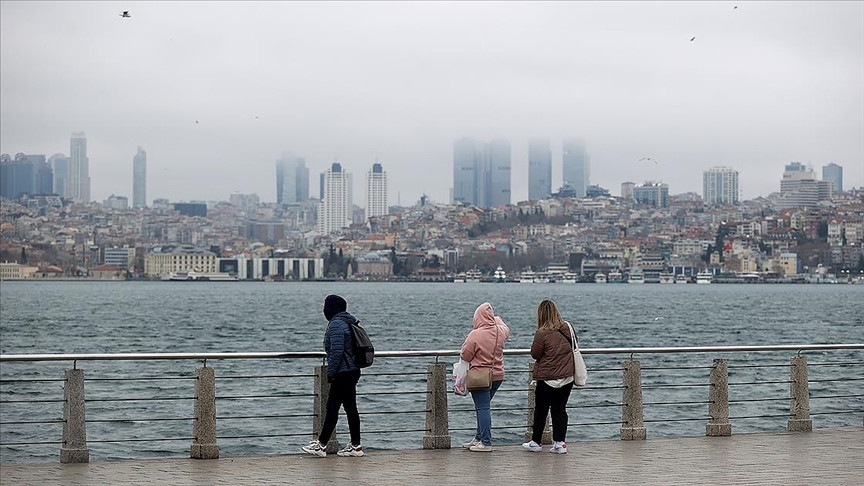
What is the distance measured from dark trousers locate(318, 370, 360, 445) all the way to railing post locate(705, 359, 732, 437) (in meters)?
4.07

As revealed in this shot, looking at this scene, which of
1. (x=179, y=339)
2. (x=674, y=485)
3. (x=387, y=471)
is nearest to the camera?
(x=674, y=485)

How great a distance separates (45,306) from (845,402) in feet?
282

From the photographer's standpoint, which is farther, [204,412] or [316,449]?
[316,449]

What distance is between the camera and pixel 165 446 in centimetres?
2566

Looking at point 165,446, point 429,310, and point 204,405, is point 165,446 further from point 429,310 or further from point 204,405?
point 429,310

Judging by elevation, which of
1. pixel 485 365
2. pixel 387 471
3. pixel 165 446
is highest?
pixel 485 365

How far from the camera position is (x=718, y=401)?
14.2 meters

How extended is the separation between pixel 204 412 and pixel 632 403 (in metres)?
4.54

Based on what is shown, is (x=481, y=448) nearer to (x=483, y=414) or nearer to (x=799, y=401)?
(x=483, y=414)

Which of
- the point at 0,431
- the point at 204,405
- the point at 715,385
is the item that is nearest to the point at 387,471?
the point at 204,405

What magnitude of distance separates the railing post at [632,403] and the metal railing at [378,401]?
0.01 m

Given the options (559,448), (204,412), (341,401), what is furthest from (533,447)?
(204,412)

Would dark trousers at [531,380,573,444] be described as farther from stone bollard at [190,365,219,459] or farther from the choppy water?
stone bollard at [190,365,219,459]

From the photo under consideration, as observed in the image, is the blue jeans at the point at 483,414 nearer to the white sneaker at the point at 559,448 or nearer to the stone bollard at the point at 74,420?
the white sneaker at the point at 559,448
